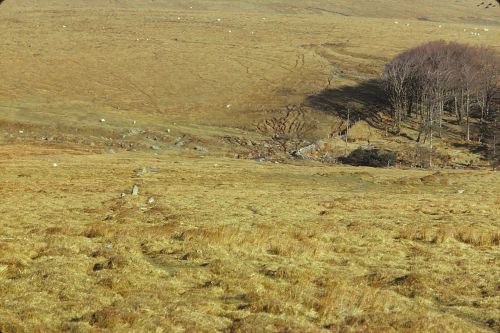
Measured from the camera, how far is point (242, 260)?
64.5 feet

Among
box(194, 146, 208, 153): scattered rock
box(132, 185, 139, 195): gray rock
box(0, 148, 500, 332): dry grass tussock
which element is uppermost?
box(0, 148, 500, 332): dry grass tussock

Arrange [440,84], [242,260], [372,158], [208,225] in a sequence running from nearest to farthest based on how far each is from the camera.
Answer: [242,260] < [208,225] < [372,158] < [440,84]

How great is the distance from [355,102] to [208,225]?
7521 centimetres

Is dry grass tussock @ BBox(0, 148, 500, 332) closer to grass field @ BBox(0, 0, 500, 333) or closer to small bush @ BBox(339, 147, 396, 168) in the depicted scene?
grass field @ BBox(0, 0, 500, 333)

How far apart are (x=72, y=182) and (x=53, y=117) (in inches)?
1546

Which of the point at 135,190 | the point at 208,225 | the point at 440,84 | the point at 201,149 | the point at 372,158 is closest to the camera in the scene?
the point at 208,225

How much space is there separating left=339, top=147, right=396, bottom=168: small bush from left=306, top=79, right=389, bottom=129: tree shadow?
794 inches

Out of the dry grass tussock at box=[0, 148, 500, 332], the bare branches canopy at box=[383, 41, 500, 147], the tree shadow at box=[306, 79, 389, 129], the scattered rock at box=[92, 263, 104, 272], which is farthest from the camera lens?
the tree shadow at box=[306, 79, 389, 129]

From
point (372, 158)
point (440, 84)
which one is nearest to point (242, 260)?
point (372, 158)

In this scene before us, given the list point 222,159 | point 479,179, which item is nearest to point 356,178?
point 479,179

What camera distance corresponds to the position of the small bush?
227 feet

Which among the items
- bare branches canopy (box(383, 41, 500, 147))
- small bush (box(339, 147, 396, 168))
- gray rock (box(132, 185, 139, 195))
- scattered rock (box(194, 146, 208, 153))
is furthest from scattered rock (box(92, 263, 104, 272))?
bare branches canopy (box(383, 41, 500, 147))

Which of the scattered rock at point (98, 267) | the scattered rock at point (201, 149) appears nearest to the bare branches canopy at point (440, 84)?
the scattered rock at point (201, 149)

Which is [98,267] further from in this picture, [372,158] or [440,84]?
[440,84]
